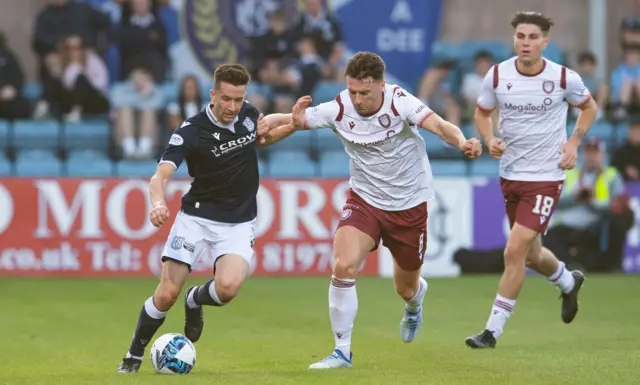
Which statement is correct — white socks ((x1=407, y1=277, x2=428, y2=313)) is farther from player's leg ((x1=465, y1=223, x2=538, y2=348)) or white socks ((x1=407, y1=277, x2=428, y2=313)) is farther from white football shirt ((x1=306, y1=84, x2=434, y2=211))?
white football shirt ((x1=306, y1=84, x2=434, y2=211))

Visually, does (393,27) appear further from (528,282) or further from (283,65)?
(528,282)

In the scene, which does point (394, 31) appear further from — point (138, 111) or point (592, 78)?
point (138, 111)

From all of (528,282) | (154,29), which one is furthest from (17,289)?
(528,282)

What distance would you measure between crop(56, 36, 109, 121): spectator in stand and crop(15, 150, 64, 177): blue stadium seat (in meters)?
0.72

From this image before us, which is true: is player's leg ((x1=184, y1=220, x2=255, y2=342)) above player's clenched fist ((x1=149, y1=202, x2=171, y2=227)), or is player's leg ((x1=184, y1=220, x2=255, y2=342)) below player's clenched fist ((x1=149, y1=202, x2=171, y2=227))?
below

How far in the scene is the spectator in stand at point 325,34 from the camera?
19.1 m

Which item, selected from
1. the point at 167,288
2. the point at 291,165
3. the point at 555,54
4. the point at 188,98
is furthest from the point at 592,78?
the point at 167,288

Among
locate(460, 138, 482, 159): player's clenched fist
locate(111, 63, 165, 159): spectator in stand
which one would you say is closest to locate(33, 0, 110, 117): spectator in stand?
locate(111, 63, 165, 159): spectator in stand

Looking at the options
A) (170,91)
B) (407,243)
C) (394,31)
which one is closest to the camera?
(407,243)

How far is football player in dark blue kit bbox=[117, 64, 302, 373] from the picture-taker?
877 centimetres

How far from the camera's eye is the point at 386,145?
9234 mm

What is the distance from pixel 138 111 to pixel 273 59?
7.11 ft

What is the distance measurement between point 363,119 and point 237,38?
39.2 feet

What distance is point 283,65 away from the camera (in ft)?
62.6
